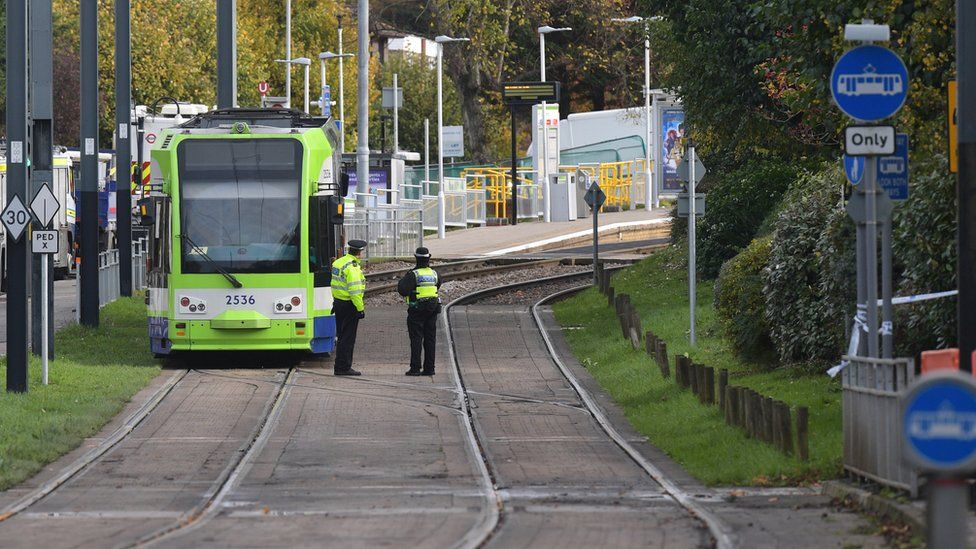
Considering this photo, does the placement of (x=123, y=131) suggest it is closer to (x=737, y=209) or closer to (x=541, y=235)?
(x=737, y=209)

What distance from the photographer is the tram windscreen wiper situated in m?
21.9

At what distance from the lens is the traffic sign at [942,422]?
627cm

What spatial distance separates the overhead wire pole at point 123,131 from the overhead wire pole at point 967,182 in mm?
21747

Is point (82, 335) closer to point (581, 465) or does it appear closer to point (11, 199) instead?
point (11, 199)

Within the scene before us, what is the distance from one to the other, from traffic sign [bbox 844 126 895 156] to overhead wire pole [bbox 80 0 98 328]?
693 inches

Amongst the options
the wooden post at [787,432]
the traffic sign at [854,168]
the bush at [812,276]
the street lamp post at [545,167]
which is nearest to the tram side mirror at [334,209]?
the bush at [812,276]

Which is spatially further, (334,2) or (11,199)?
(334,2)

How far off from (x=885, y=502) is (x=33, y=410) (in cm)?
976

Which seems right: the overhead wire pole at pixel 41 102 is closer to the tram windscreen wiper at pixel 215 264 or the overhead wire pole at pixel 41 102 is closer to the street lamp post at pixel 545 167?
the tram windscreen wiper at pixel 215 264

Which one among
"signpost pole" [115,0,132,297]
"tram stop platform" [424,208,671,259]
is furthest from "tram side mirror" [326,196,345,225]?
"tram stop platform" [424,208,671,259]

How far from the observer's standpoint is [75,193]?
1683 inches

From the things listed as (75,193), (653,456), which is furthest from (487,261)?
(653,456)

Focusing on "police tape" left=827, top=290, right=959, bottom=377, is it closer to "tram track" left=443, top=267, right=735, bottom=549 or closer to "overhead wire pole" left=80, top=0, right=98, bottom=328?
"tram track" left=443, top=267, right=735, bottom=549

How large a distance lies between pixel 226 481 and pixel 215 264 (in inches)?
357
